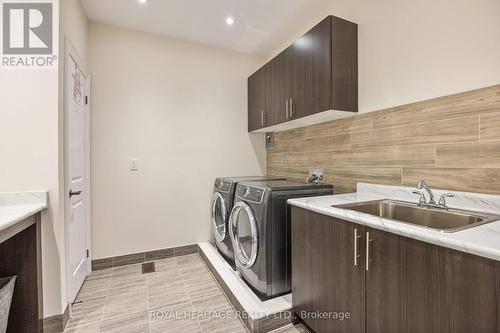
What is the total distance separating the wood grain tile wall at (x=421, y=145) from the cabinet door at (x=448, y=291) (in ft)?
2.36

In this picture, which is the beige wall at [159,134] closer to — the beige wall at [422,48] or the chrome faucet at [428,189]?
the beige wall at [422,48]

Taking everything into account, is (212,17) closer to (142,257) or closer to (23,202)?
(23,202)

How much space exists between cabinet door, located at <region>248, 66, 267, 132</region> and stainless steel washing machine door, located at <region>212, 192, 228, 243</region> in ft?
3.25

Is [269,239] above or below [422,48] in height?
below

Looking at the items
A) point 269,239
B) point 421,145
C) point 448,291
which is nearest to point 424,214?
point 421,145

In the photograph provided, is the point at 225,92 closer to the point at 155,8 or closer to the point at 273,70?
the point at 273,70

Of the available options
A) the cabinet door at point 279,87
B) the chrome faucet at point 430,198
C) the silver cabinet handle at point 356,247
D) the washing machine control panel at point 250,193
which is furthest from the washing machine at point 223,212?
the chrome faucet at point 430,198

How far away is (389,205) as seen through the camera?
1604 mm

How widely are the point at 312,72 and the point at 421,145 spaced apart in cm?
97

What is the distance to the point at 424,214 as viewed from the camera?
4.66ft

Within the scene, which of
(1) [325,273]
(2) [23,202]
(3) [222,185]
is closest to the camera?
(1) [325,273]

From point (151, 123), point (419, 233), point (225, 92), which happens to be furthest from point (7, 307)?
point (225, 92)

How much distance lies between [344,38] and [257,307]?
2124mm

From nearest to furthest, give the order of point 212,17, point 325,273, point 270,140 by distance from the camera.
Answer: point 325,273, point 212,17, point 270,140
